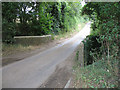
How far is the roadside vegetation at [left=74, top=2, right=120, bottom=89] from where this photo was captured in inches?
115

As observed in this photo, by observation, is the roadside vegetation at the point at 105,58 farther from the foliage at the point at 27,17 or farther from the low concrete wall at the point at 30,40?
the foliage at the point at 27,17

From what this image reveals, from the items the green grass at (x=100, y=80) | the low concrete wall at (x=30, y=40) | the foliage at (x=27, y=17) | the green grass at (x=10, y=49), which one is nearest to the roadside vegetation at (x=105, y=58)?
the green grass at (x=100, y=80)

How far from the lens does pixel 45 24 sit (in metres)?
13.6

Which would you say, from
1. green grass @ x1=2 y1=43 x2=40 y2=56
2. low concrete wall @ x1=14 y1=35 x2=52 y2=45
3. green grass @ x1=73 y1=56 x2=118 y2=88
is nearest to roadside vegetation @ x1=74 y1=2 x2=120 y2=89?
green grass @ x1=73 y1=56 x2=118 y2=88

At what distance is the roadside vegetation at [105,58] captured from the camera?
2.92 m

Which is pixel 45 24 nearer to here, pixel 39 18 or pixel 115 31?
pixel 39 18

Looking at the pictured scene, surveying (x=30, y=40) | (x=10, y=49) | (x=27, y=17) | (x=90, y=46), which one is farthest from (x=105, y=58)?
(x=27, y=17)

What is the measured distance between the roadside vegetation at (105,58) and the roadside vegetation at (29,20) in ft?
18.8

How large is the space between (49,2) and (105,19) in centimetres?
1028

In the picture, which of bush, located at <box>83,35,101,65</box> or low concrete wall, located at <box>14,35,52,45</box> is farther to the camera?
low concrete wall, located at <box>14,35,52,45</box>

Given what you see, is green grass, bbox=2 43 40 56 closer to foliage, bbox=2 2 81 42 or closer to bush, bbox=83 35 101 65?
foliage, bbox=2 2 81 42

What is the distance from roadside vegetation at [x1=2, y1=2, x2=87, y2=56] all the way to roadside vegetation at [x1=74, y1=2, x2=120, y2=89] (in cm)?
574

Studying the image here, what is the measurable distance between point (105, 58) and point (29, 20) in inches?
377

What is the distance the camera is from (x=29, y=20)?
1186 centimetres
